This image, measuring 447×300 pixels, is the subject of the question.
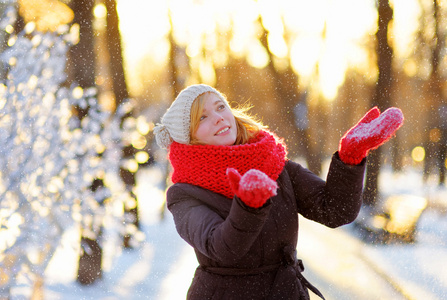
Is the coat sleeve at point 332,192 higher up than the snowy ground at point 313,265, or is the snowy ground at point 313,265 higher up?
the coat sleeve at point 332,192

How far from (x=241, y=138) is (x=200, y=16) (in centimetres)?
139

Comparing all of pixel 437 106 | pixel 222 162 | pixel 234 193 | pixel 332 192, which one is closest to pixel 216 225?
pixel 234 193

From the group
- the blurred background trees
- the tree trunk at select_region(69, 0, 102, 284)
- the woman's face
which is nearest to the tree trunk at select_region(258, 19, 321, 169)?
the blurred background trees

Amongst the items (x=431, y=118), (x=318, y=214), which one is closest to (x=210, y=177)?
(x=318, y=214)

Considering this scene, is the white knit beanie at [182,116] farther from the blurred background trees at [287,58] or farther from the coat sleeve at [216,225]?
the blurred background trees at [287,58]

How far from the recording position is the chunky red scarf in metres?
0.91

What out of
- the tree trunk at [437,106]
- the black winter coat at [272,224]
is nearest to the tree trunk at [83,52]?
the black winter coat at [272,224]

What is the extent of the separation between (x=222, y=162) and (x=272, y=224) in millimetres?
178

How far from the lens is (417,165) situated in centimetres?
263

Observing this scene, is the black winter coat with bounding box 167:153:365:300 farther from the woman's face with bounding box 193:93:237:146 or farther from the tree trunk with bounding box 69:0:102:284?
the tree trunk with bounding box 69:0:102:284

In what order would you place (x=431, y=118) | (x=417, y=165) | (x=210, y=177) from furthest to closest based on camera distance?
(x=417, y=165) → (x=431, y=118) → (x=210, y=177)

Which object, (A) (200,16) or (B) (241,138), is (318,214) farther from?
(A) (200,16)

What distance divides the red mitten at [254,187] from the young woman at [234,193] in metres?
0.12

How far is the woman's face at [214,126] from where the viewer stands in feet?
3.15
